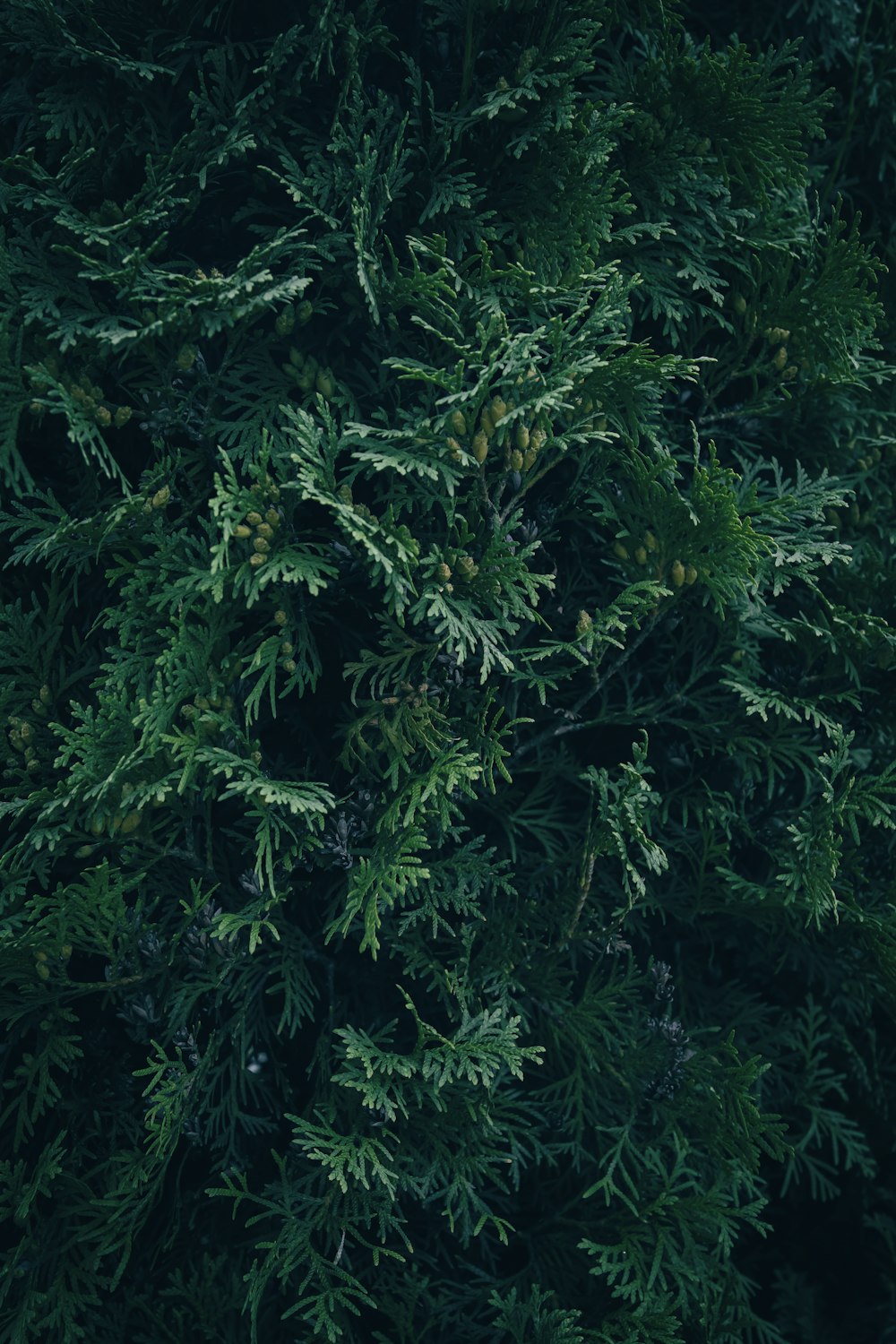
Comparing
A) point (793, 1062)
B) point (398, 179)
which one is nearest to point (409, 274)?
point (398, 179)

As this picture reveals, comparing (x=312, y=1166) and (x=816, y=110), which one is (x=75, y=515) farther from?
(x=816, y=110)

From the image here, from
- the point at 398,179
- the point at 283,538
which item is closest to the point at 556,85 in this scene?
the point at 398,179

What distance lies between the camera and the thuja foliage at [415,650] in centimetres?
268

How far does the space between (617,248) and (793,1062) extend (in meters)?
2.63

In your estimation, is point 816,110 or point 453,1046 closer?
point 453,1046

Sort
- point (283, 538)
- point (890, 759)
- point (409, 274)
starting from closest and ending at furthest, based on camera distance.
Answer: point (283, 538) → point (409, 274) → point (890, 759)

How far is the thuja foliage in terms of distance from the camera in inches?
105

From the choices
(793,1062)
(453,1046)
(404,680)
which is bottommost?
(793,1062)

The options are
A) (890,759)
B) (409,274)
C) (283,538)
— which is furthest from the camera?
(890,759)

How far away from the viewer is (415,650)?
276 cm

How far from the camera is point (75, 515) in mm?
2938

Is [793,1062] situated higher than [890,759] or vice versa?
[890,759]

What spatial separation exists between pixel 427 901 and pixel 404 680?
59 cm

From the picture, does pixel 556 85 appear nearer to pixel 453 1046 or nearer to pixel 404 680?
pixel 404 680
